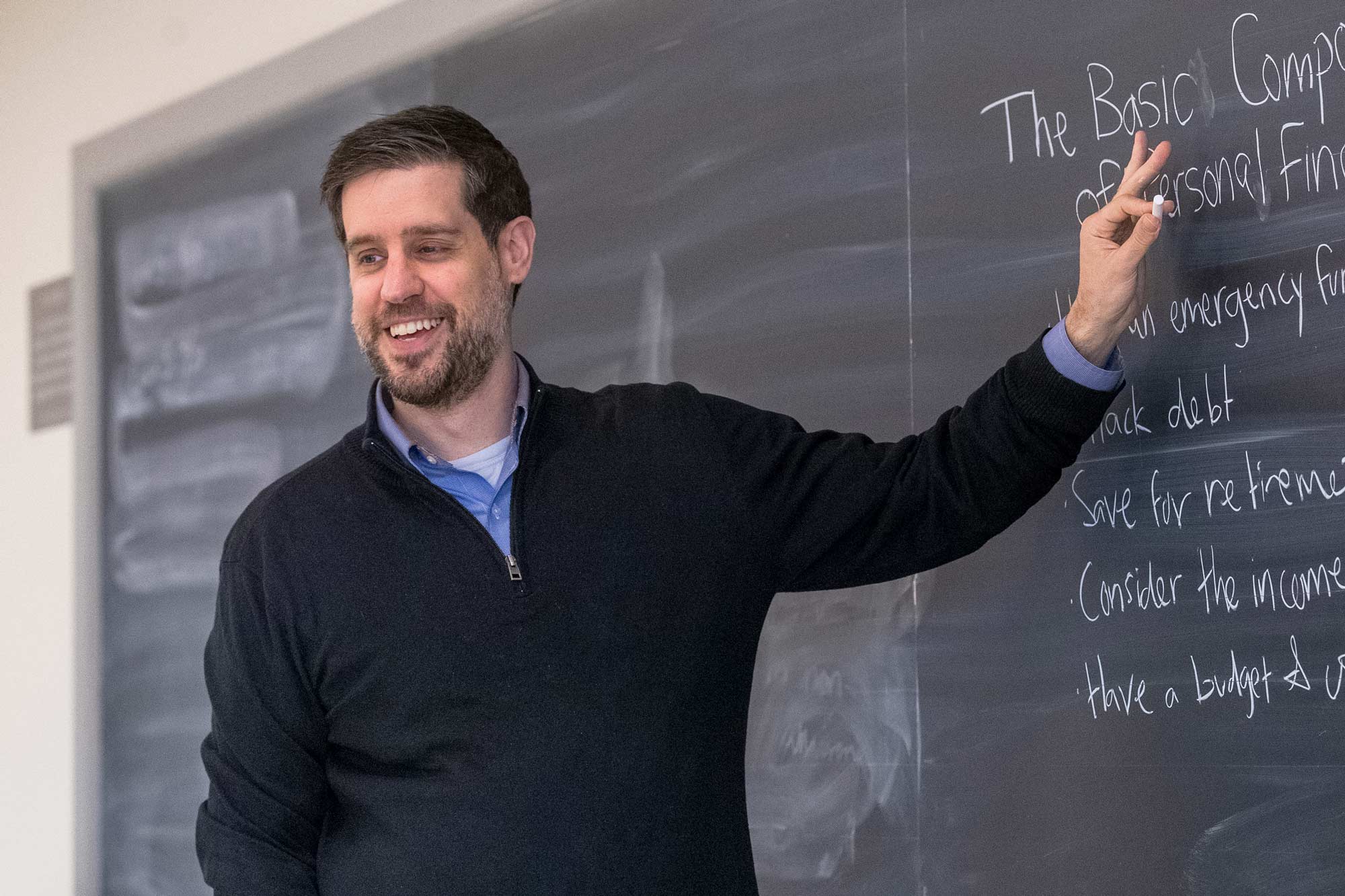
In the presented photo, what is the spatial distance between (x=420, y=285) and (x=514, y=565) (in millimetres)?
364

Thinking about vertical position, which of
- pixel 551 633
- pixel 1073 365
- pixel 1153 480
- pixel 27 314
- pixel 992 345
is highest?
pixel 27 314

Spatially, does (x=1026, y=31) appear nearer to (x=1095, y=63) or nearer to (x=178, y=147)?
(x=1095, y=63)

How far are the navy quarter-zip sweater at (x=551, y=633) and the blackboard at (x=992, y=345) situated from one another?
25 cm

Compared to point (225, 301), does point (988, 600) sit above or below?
below

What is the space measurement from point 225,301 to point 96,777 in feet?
3.98

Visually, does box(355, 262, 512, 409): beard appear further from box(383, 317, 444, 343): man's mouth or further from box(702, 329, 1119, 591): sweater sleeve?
box(702, 329, 1119, 591): sweater sleeve

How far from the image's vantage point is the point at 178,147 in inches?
140

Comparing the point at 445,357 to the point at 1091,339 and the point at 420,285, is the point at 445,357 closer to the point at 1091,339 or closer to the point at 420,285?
the point at 420,285

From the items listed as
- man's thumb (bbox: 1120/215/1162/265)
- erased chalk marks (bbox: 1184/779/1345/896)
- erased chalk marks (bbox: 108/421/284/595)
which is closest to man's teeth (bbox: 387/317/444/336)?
man's thumb (bbox: 1120/215/1162/265)

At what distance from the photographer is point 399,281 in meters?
1.79

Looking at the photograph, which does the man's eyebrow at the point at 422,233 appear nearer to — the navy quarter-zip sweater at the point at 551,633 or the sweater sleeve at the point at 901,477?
the navy quarter-zip sweater at the point at 551,633

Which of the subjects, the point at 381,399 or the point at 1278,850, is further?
the point at 381,399

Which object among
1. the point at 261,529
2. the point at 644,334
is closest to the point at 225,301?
the point at 644,334

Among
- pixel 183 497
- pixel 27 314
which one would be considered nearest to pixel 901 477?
pixel 183 497
